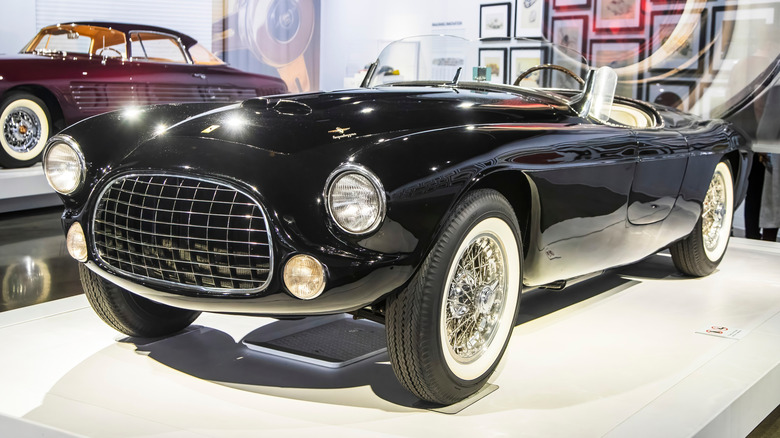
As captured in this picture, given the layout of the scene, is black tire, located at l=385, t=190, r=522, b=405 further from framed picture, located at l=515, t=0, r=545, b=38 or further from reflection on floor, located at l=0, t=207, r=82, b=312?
framed picture, located at l=515, t=0, r=545, b=38

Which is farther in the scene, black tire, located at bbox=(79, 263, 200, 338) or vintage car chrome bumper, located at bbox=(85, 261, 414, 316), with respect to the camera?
black tire, located at bbox=(79, 263, 200, 338)

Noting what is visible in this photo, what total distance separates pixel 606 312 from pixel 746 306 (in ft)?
2.12

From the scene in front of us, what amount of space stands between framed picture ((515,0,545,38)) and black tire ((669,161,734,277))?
3626 mm

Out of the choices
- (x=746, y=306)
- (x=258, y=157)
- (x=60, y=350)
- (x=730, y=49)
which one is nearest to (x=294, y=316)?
(x=258, y=157)

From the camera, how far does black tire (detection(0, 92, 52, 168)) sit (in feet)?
20.5

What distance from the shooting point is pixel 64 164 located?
8.45 ft

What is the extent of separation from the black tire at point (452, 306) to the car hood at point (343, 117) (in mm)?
282

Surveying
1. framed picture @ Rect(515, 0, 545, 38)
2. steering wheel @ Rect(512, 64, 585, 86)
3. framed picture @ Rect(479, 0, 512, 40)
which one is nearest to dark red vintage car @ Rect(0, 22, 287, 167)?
framed picture @ Rect(479, 0, 512, 40)

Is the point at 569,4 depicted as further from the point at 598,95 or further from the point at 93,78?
the point at 598,95

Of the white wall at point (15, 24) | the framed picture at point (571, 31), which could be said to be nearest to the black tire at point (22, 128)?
the white wall at point (15, 24)

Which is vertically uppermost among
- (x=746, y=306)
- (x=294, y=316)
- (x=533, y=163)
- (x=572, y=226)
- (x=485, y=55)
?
(x=485, y=55)

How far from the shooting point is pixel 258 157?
220cm

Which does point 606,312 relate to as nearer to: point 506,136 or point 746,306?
point 746,306

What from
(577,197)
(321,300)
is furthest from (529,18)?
(321,300)
